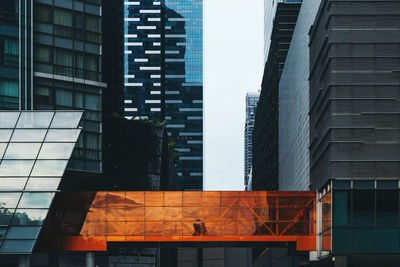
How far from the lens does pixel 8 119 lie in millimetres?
48250

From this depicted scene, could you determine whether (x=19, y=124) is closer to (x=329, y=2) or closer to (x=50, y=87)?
(x=50, y=87)

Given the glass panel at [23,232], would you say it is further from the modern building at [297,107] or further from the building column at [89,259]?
the modern building at [297,107]

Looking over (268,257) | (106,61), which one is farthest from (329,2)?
(268,257)

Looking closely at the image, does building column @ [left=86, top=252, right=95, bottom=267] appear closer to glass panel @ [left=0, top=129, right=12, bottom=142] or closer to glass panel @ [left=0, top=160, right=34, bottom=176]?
glass panel @ [left=0, top=160, right=34, bottom=176]

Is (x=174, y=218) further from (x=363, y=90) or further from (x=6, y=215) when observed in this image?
(x=363, y=90)

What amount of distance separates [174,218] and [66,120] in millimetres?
10621

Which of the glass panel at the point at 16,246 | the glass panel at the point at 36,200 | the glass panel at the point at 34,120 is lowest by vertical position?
the glass panel at the point at 16,246

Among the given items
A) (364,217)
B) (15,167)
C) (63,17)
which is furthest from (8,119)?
(364,217)

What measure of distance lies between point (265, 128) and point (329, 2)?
245ft

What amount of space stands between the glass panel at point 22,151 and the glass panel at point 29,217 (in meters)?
3.97

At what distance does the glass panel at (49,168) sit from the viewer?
45062 millimetres

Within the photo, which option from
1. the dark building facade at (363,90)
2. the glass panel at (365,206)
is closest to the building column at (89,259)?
the dark building facade at (363,90)

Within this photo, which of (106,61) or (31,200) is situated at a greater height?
(106,61)

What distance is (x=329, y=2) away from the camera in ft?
150
